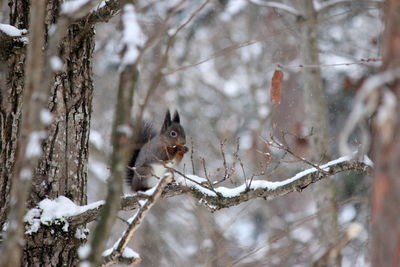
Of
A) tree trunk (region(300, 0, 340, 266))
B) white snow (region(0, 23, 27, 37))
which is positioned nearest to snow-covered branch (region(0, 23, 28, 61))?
white snow (region(0, 23, 27, 37))

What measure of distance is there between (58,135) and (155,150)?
192 cm

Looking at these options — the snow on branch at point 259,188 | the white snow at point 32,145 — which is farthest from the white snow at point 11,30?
the white snow at point 32,145

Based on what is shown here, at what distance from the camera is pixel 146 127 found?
4840mm

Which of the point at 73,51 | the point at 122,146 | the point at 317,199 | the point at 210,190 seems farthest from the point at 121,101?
the point at 317,199

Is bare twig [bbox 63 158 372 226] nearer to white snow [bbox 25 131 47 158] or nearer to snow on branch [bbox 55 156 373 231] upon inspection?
snow on branch [bbox 55 156 373 231]

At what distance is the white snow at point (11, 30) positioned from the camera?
2.98 meters

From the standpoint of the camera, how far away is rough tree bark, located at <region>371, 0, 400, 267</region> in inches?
58.9

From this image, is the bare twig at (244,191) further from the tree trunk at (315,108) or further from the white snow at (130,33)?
the tree trunk at (315,108)

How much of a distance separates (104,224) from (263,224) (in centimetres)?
786

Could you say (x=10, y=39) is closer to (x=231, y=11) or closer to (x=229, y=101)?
(x=231, y=11)

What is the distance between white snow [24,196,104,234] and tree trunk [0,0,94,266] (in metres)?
0.03

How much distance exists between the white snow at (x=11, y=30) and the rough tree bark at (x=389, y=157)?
6.38 feet

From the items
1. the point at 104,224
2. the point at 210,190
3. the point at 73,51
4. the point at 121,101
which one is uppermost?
the point at 73,51

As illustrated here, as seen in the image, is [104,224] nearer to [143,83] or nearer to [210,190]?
[210,190]
